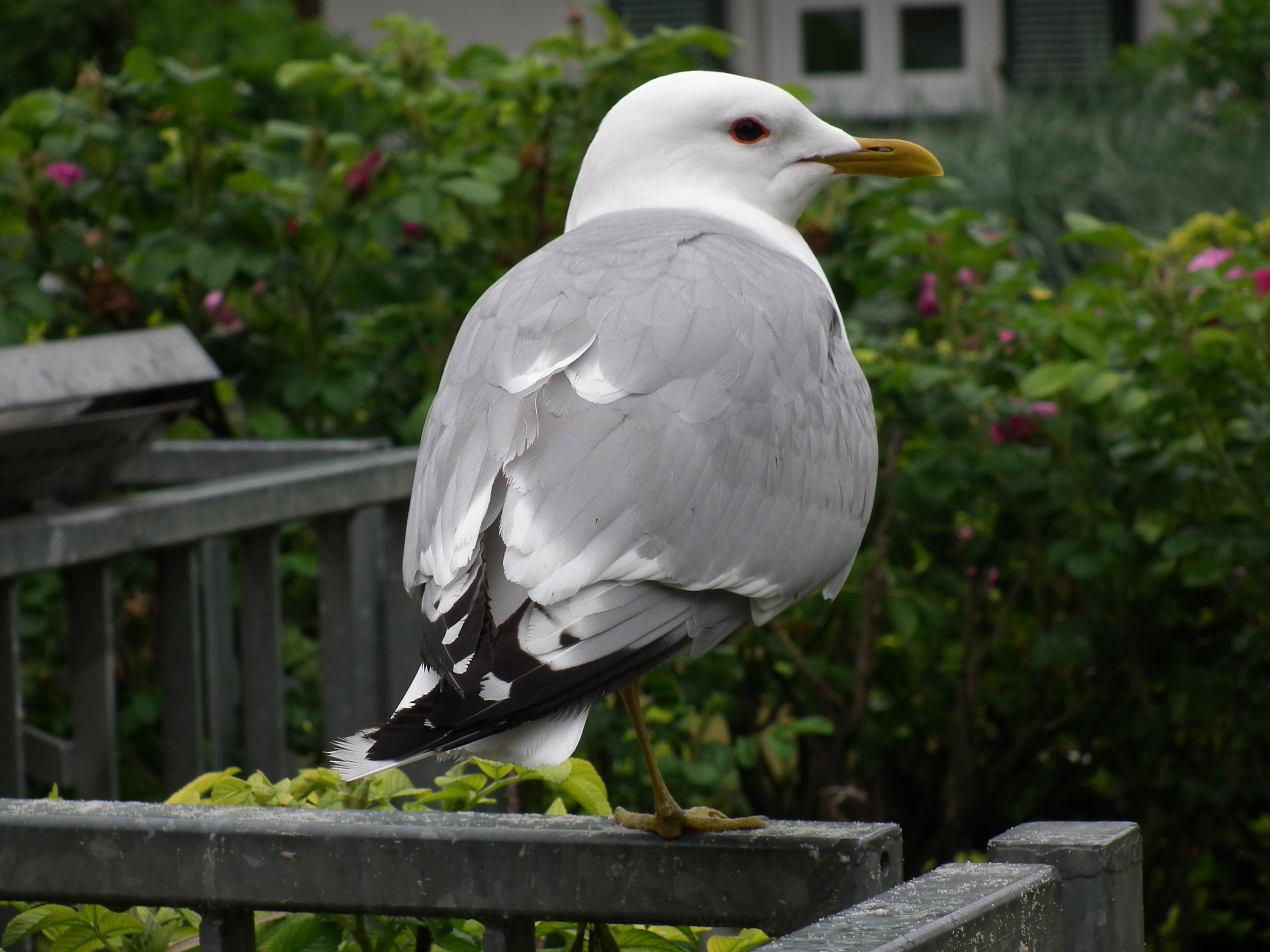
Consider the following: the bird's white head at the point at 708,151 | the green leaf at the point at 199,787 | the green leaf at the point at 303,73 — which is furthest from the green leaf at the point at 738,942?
the green leaf at the point at 303,73

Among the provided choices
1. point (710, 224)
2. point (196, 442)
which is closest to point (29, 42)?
point (196, 442)

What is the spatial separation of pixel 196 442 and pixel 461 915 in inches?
79.7

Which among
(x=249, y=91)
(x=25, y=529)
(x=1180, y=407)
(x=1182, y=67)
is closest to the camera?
(x=25, y=529)

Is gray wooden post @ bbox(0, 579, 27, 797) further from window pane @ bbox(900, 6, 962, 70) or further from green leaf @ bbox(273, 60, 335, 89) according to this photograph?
Result: window pane @ bbox(900, 6, 962, 70)

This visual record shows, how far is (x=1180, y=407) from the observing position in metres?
2.67

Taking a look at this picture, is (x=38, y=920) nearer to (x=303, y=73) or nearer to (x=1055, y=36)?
(x=303, y=73)

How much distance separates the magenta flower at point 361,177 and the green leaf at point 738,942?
2.20 metres

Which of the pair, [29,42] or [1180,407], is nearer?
[1180,407]

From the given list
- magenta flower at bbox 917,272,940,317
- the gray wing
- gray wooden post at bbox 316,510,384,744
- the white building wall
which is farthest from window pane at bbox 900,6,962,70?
the gray wing

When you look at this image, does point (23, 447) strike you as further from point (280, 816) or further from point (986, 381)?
point (986, 381)

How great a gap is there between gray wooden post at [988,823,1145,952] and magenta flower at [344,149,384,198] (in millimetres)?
2408

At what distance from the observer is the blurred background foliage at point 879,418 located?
283 cm

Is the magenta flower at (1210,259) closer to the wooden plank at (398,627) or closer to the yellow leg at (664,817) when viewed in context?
the wooden plank at (398,627)

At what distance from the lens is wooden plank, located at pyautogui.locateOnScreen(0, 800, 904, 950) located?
1.31 m
